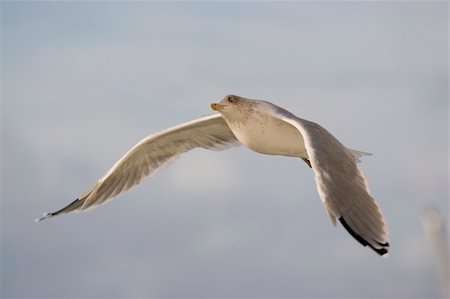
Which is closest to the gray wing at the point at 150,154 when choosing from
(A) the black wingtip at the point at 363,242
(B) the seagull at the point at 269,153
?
(B) the seagull at the point at 269,153

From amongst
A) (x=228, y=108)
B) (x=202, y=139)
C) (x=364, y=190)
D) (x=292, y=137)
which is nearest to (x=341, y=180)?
(x=364, y=190)

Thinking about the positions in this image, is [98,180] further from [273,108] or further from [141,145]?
[273,108]

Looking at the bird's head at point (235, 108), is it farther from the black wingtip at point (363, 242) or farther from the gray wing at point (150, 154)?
the black wingtip at point (363, 242)

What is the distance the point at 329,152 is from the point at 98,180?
10.7 feet

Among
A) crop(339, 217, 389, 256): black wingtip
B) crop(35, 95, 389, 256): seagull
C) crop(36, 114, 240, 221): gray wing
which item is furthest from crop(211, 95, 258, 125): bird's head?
crop(339, 217, 389, 256): black wingtip

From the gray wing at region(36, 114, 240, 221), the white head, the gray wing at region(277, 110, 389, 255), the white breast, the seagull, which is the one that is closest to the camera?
the gray wing at region(277, 110, 389, 255)

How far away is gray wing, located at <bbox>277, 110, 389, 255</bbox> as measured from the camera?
13.1 ft

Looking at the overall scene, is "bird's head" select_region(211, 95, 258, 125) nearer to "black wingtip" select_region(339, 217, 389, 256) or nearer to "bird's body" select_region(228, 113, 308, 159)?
"bird's body" select_region(228, 113, 308, 159)

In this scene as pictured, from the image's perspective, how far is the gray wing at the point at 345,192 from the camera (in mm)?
3980

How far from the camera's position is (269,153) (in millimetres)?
5832

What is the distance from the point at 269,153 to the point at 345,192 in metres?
1.64

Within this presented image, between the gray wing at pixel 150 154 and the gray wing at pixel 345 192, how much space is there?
2.12 metres

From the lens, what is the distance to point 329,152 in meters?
4.70

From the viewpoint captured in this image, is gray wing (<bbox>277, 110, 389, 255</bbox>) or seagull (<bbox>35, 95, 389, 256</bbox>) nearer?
gray wing (<bbox>277, 110, 389, 255</bbox>)
